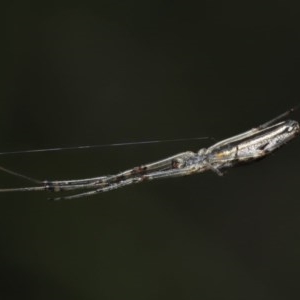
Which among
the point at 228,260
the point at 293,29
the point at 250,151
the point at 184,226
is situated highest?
the point at 293,29

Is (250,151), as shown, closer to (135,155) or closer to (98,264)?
(135,155)

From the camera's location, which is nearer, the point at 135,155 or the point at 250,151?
the point at 250,151

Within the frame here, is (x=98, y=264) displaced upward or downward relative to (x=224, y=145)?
upward

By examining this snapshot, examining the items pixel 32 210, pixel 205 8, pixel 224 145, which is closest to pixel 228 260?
pixel 32 210

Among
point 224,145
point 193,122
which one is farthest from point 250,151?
point 193,122

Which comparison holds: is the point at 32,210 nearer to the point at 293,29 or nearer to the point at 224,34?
the point at 224,34

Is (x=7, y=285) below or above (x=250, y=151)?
above

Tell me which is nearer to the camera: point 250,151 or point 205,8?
point 250,151

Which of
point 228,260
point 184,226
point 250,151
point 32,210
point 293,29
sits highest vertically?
point 293,29
